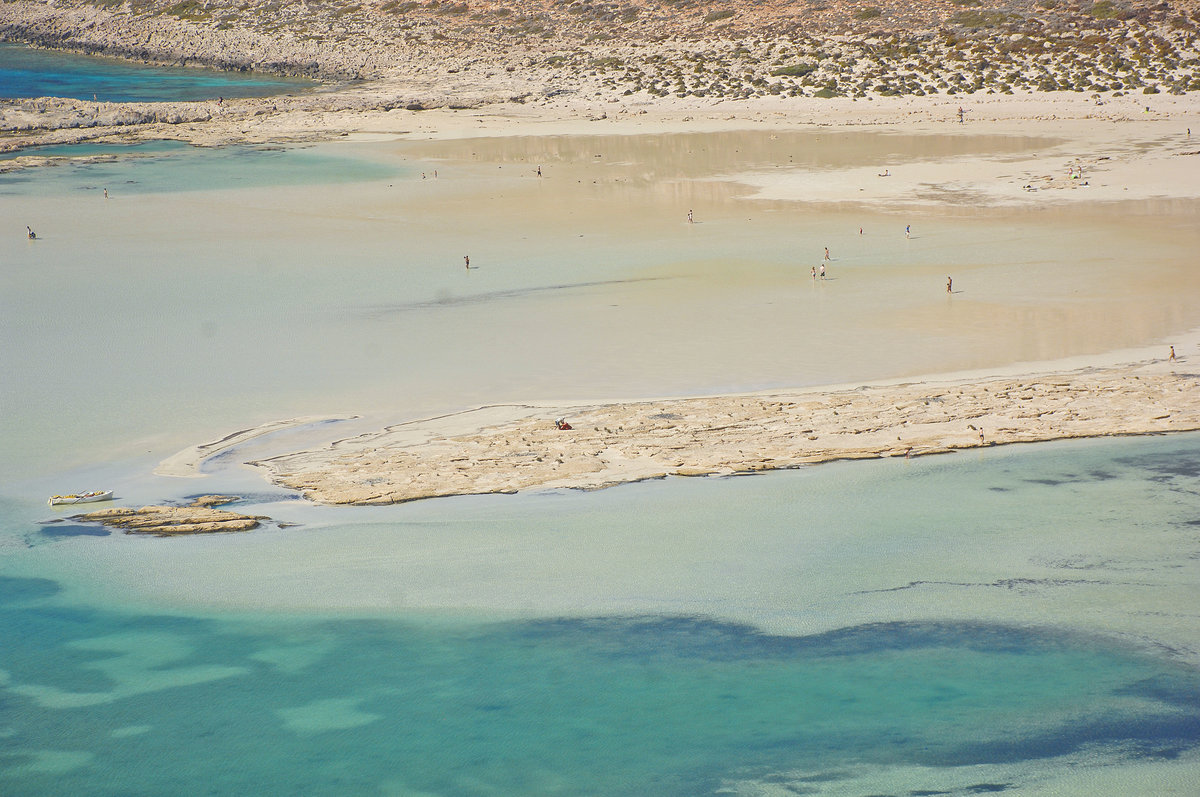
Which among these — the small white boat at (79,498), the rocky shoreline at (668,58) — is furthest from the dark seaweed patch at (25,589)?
the rocky shoreline at (668,58)

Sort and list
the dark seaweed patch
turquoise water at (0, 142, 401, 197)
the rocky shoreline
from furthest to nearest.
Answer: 1. the rocky shoreline
2. turquoise water at (0, 142, 401, 197)
3. the dark seaweed patch

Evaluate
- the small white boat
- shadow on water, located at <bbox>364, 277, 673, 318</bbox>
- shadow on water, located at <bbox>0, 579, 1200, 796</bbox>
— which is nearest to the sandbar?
the small white boat

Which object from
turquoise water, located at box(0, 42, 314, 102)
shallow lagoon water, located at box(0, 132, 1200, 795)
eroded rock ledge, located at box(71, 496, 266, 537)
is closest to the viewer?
shallow lagoon water, located at box(0, 132, 1200, 795)

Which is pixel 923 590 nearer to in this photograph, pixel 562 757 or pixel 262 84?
pixel 562 757

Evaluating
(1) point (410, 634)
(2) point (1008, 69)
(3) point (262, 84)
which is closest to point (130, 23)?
(3) point (262, 84)

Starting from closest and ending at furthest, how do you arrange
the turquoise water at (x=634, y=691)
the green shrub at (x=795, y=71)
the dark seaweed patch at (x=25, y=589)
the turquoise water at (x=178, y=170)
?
1. the turquoise water at (x=634, y=691)
2. the dark seaweed patch at (x=25, y=589)
3. the turquoise water at (x=178, y=170)
4. the green shrub at (x=795, y=71)

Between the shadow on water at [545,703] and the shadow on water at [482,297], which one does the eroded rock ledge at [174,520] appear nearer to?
the shadow on water at [545,703]

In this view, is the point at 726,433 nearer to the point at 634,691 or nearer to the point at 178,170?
the point at 634,691

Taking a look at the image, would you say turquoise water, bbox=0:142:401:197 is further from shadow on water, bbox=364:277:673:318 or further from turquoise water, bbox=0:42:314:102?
shadow on water, bbox=364:277:673:318
